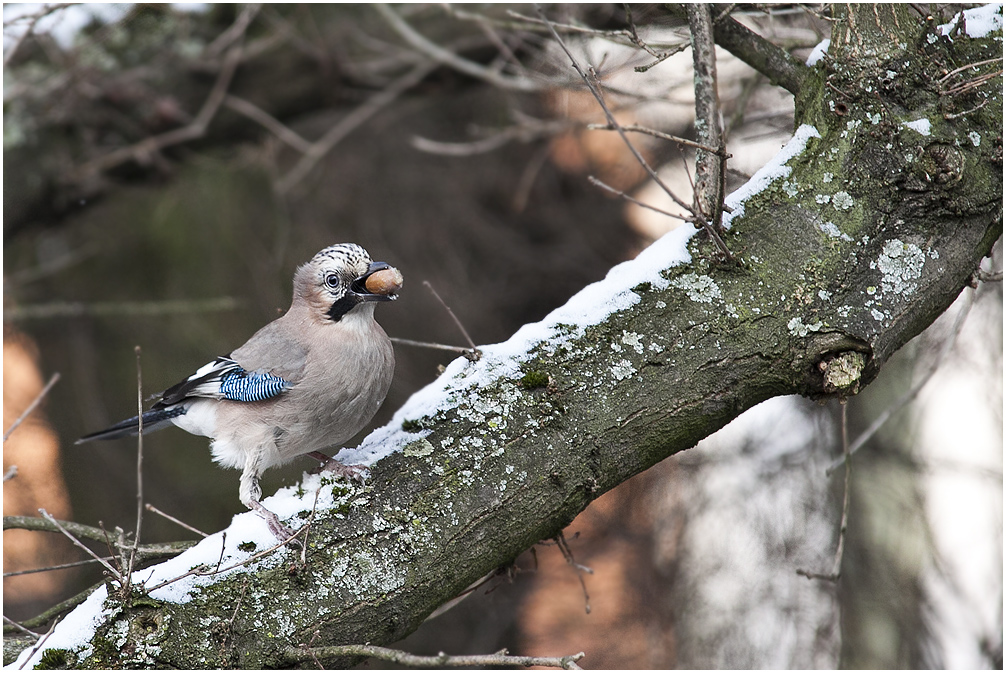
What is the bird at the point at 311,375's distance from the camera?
324cm

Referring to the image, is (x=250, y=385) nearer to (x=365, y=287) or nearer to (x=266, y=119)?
(x=365, y=287)

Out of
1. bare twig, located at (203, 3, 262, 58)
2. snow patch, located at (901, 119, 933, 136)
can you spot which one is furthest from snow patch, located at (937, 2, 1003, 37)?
bare twig, located at (203, 3, 262, 58)

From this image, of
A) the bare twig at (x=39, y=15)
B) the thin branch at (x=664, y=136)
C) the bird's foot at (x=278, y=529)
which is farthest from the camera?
the bare twig at (x=39, y=15)

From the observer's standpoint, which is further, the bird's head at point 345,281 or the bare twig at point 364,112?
the bare twig at point 364,112

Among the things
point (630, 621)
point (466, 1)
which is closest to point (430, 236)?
point (466, 1)

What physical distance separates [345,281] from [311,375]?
0.40 metres

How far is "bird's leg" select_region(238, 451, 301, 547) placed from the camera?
250 centimetres

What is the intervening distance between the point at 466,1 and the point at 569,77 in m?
1.45

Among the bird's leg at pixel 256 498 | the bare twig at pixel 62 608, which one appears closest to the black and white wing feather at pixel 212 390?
the bird's leg at pixel 256 498

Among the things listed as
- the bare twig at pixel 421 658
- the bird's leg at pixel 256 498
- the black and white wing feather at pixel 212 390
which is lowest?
the bare twig at pixel 421 658

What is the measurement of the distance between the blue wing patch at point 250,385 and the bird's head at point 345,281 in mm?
339

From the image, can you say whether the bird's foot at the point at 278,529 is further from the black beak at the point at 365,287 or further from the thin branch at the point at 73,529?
the black beak at the point at 365,287

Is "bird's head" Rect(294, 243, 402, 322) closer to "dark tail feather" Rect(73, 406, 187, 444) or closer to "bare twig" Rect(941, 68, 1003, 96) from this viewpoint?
"dark tail feather" Rect(73, 406, 187, 444)

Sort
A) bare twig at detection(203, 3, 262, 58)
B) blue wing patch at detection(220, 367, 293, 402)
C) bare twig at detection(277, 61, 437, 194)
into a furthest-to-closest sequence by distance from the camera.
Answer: bare twig at detection(277, 61, 437, 194) → bare twig at detection(203, 3, 262, 58) → blue wing patch at detection(220, 367, 293, 402)
